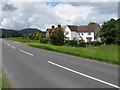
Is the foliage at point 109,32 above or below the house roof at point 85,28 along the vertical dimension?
below

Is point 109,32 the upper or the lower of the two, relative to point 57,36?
upper

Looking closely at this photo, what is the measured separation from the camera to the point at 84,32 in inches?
2640

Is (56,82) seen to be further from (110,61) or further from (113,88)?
(110,61)

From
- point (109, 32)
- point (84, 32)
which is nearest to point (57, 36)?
point (109, 32)

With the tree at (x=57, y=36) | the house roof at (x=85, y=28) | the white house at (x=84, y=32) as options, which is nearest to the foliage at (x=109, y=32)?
the tree at (x=57, y=36)

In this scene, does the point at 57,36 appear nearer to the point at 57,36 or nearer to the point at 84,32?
the point at 57,36

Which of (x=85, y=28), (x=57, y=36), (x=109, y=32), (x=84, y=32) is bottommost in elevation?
(x=57, y=36)

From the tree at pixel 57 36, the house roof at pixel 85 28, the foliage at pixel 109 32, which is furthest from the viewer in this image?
the house roof at pixel 85 28

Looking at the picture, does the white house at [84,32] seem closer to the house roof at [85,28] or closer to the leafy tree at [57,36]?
the house roof at [85,28]

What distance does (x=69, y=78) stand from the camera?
7965 millimetres

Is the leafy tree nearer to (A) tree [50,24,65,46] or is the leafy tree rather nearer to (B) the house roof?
(A) tree [50,24,65,46]

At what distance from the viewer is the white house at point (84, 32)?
64.9 meters

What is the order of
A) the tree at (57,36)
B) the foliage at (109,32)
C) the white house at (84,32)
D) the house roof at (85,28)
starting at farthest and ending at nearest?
1. the house roof at (85,28)
2. the white house at (84,32)
3. the foliage at (109,32)
4. the tree at (57,36)

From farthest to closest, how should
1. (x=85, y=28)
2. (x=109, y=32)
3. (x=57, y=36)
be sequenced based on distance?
1. (x=85, y=28)
2. (x=109, y=32)
3. (x=57, y=36)
